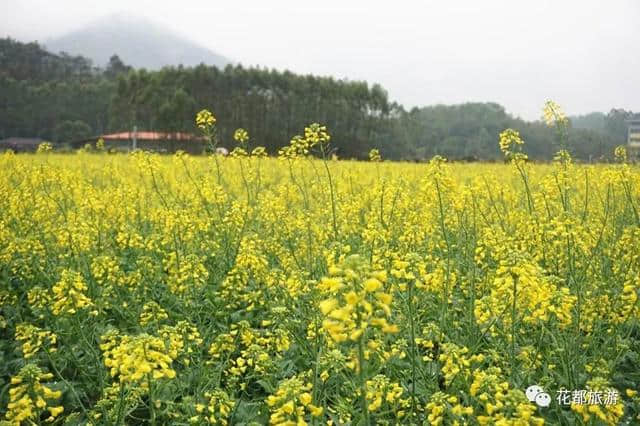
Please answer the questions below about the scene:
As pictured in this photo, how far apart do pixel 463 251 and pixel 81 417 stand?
349 cm

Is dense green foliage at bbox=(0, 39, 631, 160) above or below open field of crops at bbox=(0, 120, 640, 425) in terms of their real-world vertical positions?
above

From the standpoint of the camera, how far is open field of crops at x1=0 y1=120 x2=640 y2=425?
7.10 ft

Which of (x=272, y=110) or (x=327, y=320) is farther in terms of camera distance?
(x=272, y=110)

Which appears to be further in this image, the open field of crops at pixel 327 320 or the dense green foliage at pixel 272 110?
the dense green foliage at pixel 272 110

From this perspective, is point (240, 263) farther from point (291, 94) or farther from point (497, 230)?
point (291, 94)

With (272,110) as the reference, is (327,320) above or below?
below

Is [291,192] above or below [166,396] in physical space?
above

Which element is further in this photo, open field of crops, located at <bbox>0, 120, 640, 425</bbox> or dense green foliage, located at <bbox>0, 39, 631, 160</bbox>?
dense green foliage, located at <bbox>0, 39, 631, 160</bbox>

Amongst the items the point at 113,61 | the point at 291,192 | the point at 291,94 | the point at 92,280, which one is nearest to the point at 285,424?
the point at 92,280

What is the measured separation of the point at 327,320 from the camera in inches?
65.2

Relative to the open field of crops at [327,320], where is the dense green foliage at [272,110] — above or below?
above

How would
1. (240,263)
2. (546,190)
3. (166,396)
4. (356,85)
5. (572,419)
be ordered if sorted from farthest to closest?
(356,85) < (546,190) < (240,263) < (166,396) < (572,419)

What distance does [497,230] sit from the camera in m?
4.14

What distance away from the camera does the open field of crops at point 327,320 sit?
216 cm
